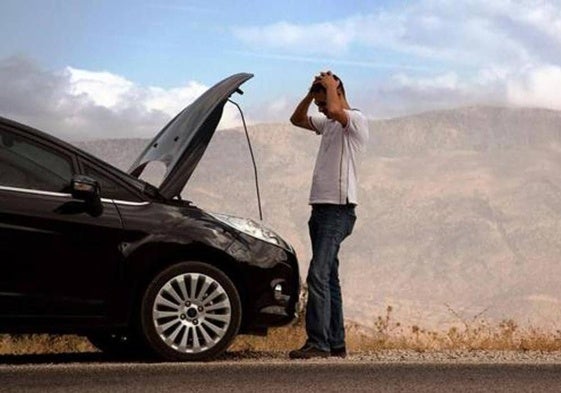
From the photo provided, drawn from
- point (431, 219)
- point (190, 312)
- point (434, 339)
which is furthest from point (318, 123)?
point (431, 219)

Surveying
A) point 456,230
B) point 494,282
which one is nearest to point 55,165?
point 494,282

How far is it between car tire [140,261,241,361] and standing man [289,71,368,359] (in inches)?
29.7

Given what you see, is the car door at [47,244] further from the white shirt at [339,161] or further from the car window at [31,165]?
the white shirt at [339,161]

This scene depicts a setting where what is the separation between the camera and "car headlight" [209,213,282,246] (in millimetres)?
9023

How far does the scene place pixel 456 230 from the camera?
6511 inches

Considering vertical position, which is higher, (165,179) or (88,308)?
(165,179)

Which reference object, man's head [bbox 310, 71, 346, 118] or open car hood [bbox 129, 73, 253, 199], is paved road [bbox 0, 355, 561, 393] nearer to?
open car hood [bbox 129, 73, 253, 199]

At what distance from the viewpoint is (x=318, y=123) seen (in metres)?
9.52

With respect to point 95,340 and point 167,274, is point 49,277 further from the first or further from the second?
point 95,340

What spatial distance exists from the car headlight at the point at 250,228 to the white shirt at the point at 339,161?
39cm

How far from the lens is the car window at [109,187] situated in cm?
880

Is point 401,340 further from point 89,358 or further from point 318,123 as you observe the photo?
point 89,358

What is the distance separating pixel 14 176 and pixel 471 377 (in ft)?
10.6

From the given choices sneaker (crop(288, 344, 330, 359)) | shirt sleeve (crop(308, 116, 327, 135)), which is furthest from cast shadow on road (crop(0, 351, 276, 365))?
shirt sleeve (crop(308, 116, 327, 135))
